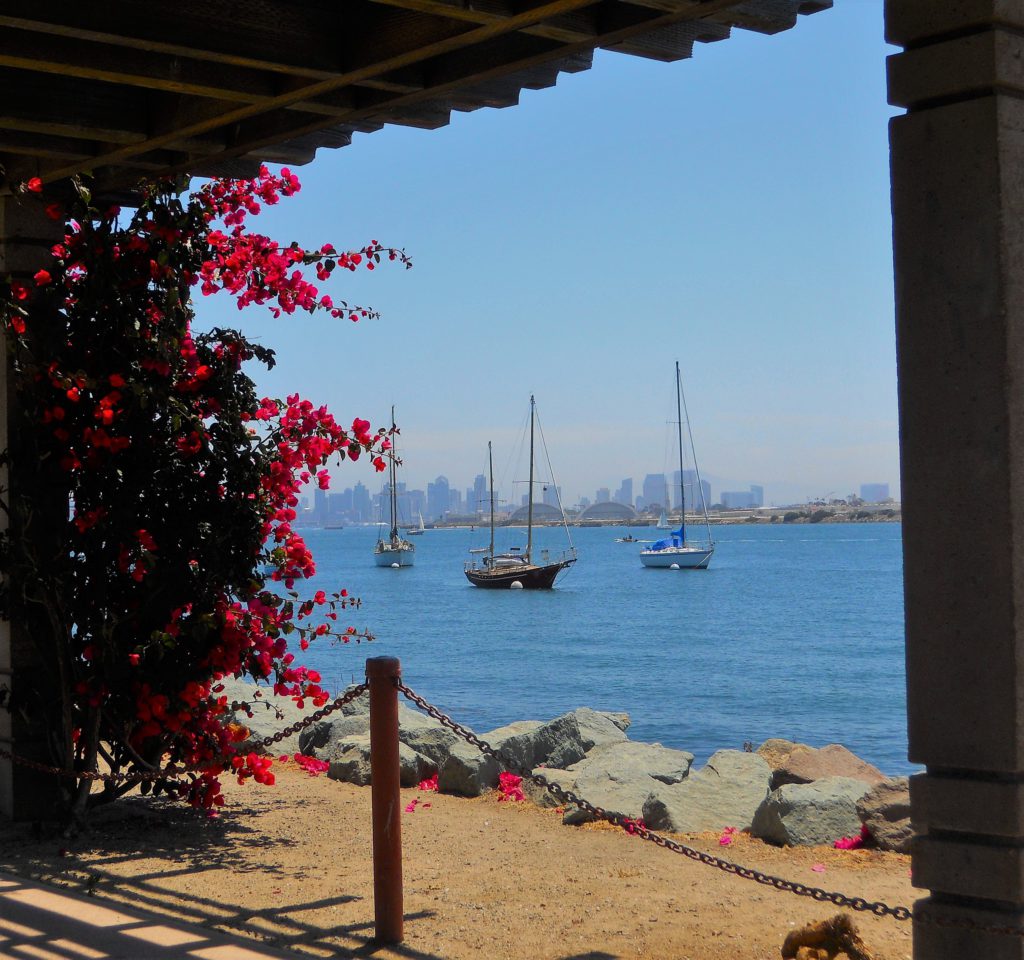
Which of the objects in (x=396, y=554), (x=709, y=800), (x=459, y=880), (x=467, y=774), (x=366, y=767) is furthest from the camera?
(x=396, y=554)

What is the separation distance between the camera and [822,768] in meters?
9.82

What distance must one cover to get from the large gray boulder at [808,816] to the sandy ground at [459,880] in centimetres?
15

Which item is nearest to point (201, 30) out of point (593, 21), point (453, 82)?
point (453, 82)

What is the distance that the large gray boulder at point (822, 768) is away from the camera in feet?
31.6

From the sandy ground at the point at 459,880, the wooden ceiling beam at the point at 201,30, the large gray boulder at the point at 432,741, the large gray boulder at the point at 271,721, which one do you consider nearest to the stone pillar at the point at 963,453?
the sandy ground at the point at 459,880

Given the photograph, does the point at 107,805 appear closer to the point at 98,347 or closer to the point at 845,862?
the point at 98,347

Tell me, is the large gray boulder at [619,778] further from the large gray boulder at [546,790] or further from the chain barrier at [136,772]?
the chain barrier at [136,772]

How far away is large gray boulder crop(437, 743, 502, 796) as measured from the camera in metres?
9.06

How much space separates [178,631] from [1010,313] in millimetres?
5020

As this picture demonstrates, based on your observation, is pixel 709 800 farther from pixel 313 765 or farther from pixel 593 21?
pixel 593 21

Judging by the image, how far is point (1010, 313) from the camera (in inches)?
135

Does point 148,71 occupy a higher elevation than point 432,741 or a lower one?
higher

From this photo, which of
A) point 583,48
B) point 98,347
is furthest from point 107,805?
point 583,48

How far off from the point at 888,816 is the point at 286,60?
17.8 feet
